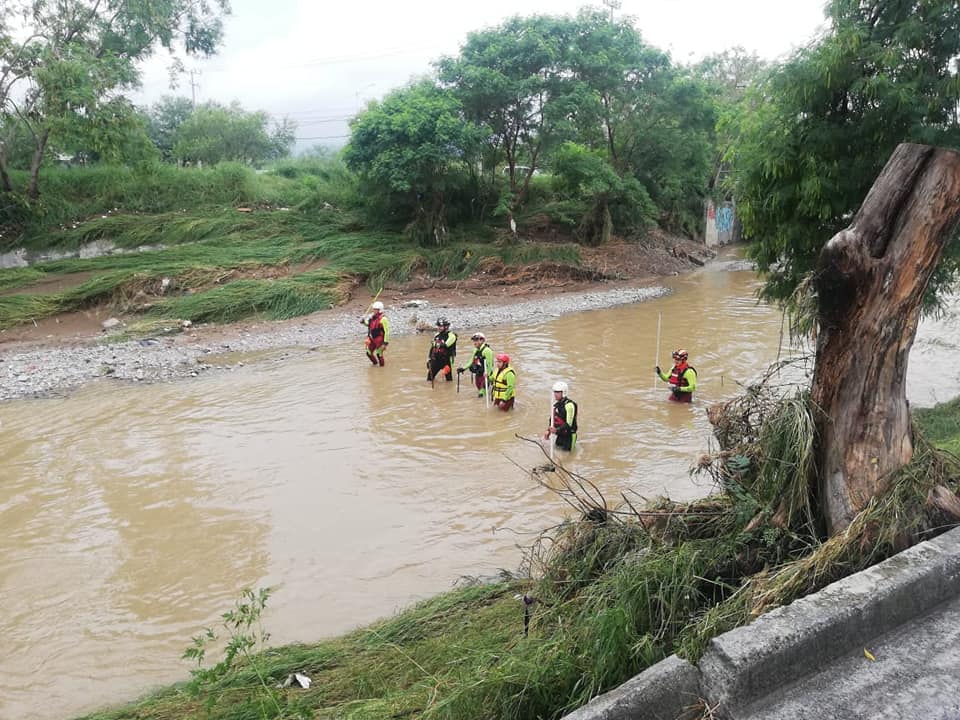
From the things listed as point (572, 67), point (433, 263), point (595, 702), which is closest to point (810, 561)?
point (595, 702)

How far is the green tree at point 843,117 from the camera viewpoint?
261 inches

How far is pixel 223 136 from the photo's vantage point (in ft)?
120

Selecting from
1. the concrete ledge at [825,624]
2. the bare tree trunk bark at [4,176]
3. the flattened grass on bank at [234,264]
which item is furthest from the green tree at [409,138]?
the concrete ledge at [825,624]

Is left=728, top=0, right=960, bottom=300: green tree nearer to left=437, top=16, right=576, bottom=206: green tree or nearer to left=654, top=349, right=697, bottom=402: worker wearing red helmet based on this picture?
left=654, top=349, right=697, bottom=402: worker wearing red helmet

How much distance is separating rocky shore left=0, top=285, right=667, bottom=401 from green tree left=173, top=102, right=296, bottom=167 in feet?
61.9

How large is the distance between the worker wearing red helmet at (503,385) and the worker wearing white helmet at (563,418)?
169 cm

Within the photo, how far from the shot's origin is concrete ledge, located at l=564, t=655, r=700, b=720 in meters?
2.63

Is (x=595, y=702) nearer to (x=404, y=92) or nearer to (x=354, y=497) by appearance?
(x=354, y=497)

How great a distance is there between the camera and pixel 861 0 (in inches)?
281

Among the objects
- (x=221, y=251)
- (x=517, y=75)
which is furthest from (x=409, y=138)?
(x=221, y=251)

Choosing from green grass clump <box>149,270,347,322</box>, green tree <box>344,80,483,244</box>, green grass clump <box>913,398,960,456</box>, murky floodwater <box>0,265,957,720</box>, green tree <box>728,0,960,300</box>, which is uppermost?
green tree <box>344,80,483,244</box>

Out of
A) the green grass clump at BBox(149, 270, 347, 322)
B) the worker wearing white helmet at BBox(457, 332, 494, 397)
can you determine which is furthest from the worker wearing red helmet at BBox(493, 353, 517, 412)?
the green grass clump at BBox(149, 270, 347, 322)

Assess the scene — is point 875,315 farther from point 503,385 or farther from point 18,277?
point 18,277

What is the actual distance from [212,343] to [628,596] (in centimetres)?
1453
